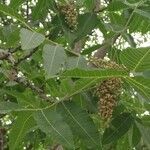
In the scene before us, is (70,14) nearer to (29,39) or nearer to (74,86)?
(29,39)

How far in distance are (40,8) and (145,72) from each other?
103cm

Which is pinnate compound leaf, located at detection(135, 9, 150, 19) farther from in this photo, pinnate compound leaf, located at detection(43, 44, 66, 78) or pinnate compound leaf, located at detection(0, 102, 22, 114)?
pinnate compound leaf, located at detection(0, 102, 22, 114)

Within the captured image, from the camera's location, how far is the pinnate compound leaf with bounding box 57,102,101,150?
1.74 m

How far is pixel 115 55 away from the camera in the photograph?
228 centimetres

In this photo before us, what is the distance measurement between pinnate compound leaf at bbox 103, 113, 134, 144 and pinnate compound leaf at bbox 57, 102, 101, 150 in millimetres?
281

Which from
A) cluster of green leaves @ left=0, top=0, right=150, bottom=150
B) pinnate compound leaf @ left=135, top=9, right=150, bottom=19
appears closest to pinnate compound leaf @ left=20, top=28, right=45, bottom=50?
cluster of green leaves @ left=0, top=0, right=150, bottom=150

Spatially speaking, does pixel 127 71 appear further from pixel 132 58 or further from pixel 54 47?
pixel 54 47

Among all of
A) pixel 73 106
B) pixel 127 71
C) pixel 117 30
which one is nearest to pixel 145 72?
pixel 127 71

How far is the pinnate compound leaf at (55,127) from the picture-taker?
1.64 metres

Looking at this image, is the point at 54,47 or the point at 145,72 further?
the point at 54,47

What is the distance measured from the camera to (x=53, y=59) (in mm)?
1684

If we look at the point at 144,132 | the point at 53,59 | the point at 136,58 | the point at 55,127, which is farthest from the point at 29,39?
the point at 144,132

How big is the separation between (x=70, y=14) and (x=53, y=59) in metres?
0.64

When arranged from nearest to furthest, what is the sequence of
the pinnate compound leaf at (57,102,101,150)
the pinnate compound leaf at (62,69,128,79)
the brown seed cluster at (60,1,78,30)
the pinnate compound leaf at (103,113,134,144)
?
the pinnate compound leaf at (62,69,128,79) → the pinnate compound leaf at (57,102,101,150) → the pinnate compound leaf at (103,113,134,144) → the brown seed cluster at (60,1,78,30)
